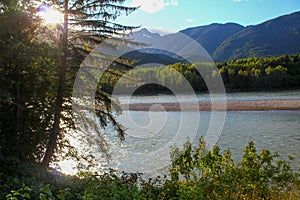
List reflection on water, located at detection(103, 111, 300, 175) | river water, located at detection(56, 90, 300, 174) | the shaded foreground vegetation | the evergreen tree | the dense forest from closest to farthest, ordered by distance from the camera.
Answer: the shaded foreground vegetation
the evergreen tree
river water, located at detection(56, 90, 300, 174)
reflection on water, located at detection(103, 111, 300, 175)
the dense forest

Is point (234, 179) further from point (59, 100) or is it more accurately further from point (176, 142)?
point (176, 142)

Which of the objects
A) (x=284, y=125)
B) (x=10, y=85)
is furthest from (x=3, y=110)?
(x=284, y=125)

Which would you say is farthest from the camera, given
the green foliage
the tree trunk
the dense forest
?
the dense forest

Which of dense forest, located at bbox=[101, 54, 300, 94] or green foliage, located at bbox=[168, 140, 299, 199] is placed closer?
green foliage, located at bbox=[168, 140, 299, 199]

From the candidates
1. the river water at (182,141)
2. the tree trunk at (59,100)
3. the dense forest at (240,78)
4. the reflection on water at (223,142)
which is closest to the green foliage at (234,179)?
the tree trunk at (59,100)

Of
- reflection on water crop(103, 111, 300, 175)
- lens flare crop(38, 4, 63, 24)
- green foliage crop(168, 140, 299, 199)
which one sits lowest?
reflection on water crop(103, 111, 300, 175)

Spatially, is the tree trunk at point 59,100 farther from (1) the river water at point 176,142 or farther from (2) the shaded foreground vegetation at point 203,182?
(1) the river water at point 176,142

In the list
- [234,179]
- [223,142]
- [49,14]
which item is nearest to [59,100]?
[49,14]

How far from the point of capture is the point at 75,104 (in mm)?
10078

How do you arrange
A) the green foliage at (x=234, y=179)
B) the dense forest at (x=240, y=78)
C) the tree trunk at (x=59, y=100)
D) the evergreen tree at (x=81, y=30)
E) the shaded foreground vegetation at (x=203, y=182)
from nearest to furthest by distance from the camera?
the shaded foreground vegetation at (x=203, y=182)
the green foliage at (x=234, y=179)
the tree trunk at (x=59, y=100)
the evergreen tree at (x=81, y=30)
the dense forest at (x=240, y=78)

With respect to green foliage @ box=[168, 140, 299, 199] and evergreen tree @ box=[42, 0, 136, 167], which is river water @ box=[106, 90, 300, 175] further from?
green foliage @ box=[168, 140, 299, 199]

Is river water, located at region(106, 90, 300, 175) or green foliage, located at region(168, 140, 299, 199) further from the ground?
green foliage, located at region(168, 140, 299, 199)

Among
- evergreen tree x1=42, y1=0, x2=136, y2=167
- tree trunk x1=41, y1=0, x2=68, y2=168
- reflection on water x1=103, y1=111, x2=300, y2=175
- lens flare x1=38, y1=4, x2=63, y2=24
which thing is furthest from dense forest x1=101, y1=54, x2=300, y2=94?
lens flare x1=38, y1=4, x2=63, y2=24

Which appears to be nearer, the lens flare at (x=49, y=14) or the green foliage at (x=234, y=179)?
the green foliage at (x=234, y=179)
